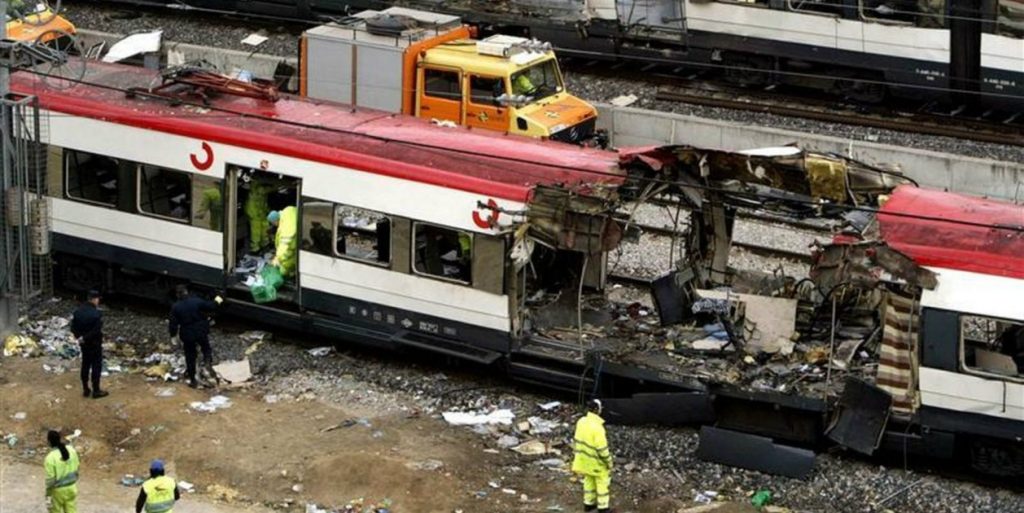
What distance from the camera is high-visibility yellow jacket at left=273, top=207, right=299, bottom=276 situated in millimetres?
21391

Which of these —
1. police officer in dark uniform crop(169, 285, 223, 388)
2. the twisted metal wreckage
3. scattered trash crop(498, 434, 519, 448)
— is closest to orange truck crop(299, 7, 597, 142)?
the twisted metal wreckage

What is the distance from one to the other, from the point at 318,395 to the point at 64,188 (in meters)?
4.56

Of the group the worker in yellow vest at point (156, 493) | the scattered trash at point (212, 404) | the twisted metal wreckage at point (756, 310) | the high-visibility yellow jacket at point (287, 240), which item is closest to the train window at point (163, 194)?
the high-visibility yellow jacket at point (287, 240)

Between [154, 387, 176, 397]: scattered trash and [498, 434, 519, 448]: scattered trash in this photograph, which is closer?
[498, 434, 519, 448]: scattered trash

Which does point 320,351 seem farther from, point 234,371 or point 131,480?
point 131,480

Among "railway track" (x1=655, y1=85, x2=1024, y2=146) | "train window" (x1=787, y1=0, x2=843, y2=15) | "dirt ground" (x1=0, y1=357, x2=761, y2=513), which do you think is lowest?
"dirt ground" (x1=0, y1=357, x2=761, y2=513)

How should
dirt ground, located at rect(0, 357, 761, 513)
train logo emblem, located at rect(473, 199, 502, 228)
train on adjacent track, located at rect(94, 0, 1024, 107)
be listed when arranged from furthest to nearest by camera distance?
train on adjacent track, located at rect(94, 0, 1024, 107), train logo emblem, located at rect(473, 199, 502, 228), dirt ground, located at rect(0, 357, 761, 513)

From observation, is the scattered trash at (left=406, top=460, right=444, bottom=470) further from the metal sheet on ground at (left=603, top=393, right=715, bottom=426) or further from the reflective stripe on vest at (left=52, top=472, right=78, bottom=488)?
the reflective stripe on vest at (left=52, top=472, right=78, bottom=488)

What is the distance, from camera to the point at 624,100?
3012 cm

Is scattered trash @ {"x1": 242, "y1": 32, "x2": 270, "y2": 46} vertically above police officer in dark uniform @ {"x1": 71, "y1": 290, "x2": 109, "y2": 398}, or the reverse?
scattered trash @ {"x1": 242, "y1": 32, "x2": 270, "y2": 46}

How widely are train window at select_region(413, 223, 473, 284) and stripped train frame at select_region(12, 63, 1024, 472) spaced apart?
2cm

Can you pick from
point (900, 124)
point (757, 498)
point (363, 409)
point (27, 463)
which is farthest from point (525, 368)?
point (900, 124)

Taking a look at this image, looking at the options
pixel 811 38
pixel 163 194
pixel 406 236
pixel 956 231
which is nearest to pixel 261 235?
pixel 163 194

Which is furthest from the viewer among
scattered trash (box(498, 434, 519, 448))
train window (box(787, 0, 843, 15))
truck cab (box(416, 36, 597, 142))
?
train window (box(787, 0, 843, 15))
